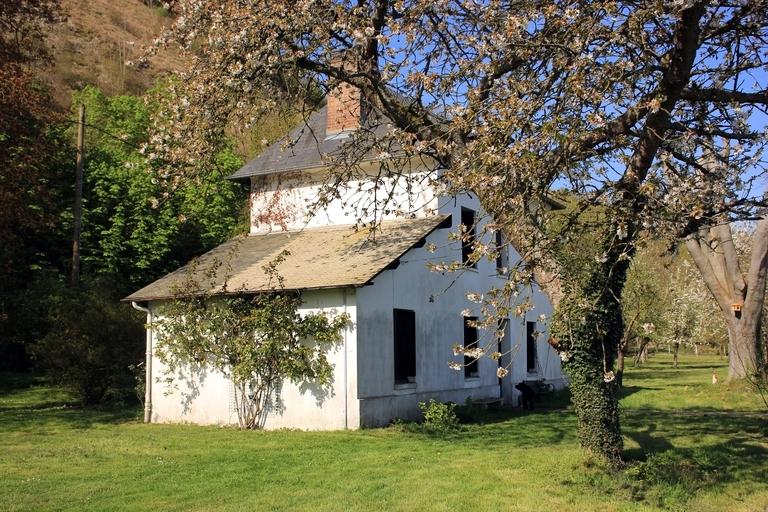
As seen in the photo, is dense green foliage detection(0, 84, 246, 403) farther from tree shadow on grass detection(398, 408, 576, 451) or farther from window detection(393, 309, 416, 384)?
tree shadow on grass detection(398, 408, 576, 451)

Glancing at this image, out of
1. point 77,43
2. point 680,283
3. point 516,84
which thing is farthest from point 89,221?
point 77,43

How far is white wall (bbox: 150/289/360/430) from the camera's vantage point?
14.3 metres

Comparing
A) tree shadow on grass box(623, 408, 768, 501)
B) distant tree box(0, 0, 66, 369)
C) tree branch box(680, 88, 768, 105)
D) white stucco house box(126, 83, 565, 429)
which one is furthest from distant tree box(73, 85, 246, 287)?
Answer: tree branch box(680, 88, 768, 105)

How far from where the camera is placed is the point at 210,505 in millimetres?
7973

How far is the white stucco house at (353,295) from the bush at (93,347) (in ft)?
6.17

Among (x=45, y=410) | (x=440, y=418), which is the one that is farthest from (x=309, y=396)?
(x=45, y=410)

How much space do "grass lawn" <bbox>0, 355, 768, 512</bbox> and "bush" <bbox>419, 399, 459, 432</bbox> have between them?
443 mm

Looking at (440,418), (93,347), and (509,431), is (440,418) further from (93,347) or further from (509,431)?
(93,347)

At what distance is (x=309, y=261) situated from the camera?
52.8 feet

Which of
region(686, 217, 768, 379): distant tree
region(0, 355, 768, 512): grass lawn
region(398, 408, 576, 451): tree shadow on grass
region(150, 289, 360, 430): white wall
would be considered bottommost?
region(398, 408, 576, 451): tree shadow on grass

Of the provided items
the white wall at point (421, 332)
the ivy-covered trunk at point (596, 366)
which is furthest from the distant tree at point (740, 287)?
the ivy-covered trunk at point (596, 366)

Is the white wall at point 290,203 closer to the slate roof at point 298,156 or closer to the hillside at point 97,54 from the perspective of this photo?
the slate roof at point 298,156

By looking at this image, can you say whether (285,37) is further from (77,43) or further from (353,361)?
(77,43)

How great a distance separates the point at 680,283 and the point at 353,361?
43.4m
